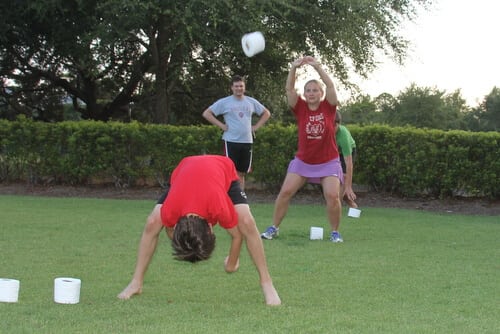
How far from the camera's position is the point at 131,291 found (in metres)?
4.88

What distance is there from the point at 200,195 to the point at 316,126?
3.42 m

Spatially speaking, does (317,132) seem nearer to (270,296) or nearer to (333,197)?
(333,197)

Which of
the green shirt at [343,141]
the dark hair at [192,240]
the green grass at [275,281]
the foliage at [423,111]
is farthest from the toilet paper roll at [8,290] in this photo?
the foliage at [423,111]

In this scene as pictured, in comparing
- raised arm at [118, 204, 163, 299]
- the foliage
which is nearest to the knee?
raised arm at [118, 204, 163, 299]

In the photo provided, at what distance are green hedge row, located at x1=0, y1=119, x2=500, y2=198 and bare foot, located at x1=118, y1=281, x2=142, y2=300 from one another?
28.4ft

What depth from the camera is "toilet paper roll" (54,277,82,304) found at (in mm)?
4609

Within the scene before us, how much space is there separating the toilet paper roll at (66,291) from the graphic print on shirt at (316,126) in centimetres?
363

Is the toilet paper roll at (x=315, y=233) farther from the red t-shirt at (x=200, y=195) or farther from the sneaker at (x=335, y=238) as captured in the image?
the red t-shirt at (x=200, y=195)

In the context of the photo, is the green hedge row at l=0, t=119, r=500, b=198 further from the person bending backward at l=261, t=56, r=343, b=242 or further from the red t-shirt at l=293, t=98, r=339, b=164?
the red t-shirt at l=293, t=98, r=339, b=164

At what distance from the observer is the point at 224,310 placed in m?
4.59

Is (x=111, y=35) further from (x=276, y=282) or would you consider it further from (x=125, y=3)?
(x=276, y=282)

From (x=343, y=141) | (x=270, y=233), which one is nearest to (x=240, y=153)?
(x=343, y=141)

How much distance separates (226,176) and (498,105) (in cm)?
4964

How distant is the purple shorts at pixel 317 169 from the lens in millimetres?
7707
